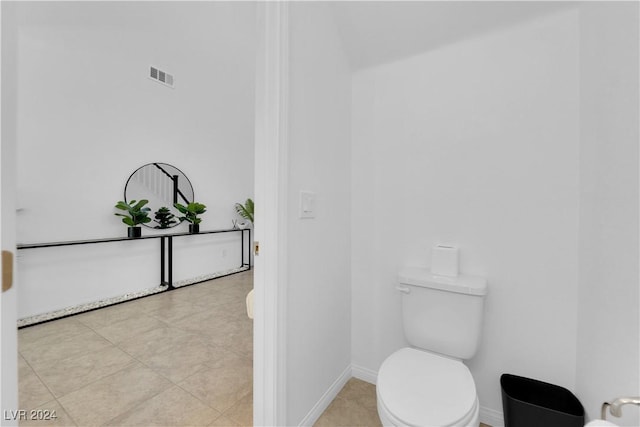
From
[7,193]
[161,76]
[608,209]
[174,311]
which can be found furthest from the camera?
[161,76]

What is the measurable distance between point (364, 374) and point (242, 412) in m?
0.75

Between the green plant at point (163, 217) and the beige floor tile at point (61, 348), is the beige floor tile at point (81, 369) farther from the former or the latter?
the green plant at point (163, 217)

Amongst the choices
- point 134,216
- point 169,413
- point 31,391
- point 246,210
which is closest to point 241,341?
point 169,413

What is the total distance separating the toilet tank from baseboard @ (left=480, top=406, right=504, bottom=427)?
14.8 inches

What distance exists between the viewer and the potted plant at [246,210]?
442 centimetres

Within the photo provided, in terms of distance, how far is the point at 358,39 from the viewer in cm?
158

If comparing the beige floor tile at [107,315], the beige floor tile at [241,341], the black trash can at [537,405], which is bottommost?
the beige floor tile at [241,341]

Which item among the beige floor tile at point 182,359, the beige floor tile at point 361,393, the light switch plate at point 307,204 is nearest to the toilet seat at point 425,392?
the beige floor tile at point 361,393

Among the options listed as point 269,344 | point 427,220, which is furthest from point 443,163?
point 269,344

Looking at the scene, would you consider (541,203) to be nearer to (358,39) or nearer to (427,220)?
(427,220)

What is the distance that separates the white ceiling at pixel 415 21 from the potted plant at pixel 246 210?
10.4ft

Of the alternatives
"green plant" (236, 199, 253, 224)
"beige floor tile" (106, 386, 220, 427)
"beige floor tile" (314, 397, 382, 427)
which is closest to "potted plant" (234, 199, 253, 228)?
"green plant" (236, 199, 253, 224)

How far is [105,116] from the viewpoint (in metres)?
3.00

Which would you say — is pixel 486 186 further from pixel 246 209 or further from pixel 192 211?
pixel 246 209
